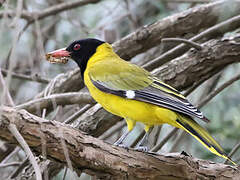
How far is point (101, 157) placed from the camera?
282cm

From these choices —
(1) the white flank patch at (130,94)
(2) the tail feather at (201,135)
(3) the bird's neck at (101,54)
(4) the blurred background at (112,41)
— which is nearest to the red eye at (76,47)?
(3) the bird's neck at (101,54)

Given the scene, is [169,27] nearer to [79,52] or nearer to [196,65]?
[196,65]

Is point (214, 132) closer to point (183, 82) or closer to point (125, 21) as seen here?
point (183, 82)

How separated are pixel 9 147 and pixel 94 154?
1.73m

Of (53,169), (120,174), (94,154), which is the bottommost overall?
(53,169)

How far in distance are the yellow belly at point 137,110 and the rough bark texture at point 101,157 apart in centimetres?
32

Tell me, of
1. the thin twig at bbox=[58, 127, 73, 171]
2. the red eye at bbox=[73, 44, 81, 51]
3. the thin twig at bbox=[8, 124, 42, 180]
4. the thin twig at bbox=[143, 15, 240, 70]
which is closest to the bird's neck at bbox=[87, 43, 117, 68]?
the red eye at bbox=[73, 44, 81, 51]

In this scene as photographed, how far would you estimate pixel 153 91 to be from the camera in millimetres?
3514

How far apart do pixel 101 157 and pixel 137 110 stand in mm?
684

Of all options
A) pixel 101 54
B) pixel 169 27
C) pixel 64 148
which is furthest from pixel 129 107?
pixel 169 27

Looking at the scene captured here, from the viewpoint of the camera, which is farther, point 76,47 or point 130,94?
point 76,47

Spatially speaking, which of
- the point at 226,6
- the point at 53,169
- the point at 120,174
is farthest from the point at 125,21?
the point at 120,174

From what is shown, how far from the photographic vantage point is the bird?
3.15 m

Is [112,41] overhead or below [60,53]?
below
